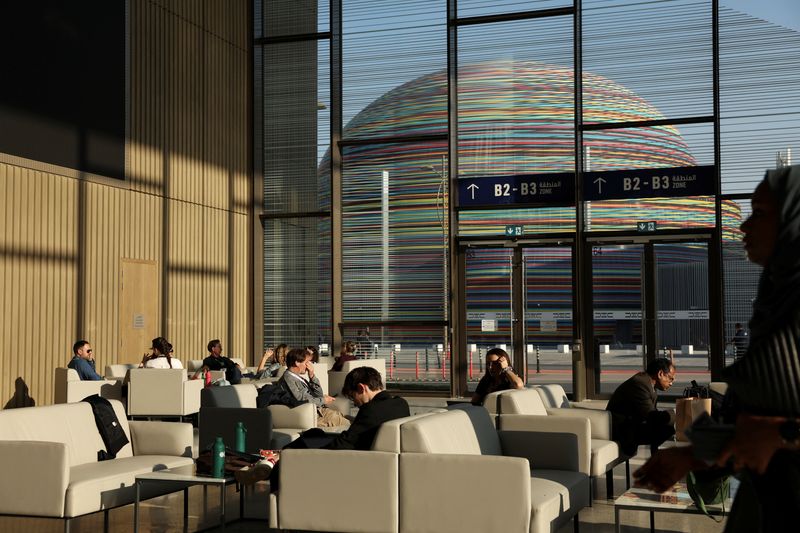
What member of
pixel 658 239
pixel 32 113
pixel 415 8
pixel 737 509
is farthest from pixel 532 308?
A: pixel 737 509

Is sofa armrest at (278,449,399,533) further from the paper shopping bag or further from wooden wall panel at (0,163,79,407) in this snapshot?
wooden wall panel at (0,163,79,407)

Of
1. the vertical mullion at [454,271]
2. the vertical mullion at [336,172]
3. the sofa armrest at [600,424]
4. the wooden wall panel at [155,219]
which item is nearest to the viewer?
the sofa armrest at [600,424]

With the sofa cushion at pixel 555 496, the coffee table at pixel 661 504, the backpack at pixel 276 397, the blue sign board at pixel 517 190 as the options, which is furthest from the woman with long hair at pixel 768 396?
the blue sign board at pixel 517 190

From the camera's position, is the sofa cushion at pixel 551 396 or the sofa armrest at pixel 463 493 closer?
the sofa armrest at pixel 463 493

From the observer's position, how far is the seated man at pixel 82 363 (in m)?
11.5

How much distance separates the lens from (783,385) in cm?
183

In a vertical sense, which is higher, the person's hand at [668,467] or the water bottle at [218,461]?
the person's hand at [668,467]

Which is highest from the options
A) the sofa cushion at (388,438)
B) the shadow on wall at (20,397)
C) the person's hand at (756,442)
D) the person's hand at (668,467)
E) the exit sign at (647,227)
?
the exit sign at (647,227)

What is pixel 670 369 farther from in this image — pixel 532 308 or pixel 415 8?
pixel 415 8

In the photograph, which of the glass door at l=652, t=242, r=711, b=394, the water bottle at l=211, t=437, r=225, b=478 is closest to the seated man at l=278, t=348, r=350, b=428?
the water bottle at l=211, t=437, r=225, b=478

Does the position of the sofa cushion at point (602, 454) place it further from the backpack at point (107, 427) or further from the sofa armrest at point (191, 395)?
the sofa armrest at point (191, 395)

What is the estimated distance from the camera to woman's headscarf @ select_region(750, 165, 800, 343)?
6.08ft

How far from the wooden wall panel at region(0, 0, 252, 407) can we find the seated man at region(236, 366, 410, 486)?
684 cm

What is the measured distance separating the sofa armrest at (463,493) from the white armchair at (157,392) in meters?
7.01
